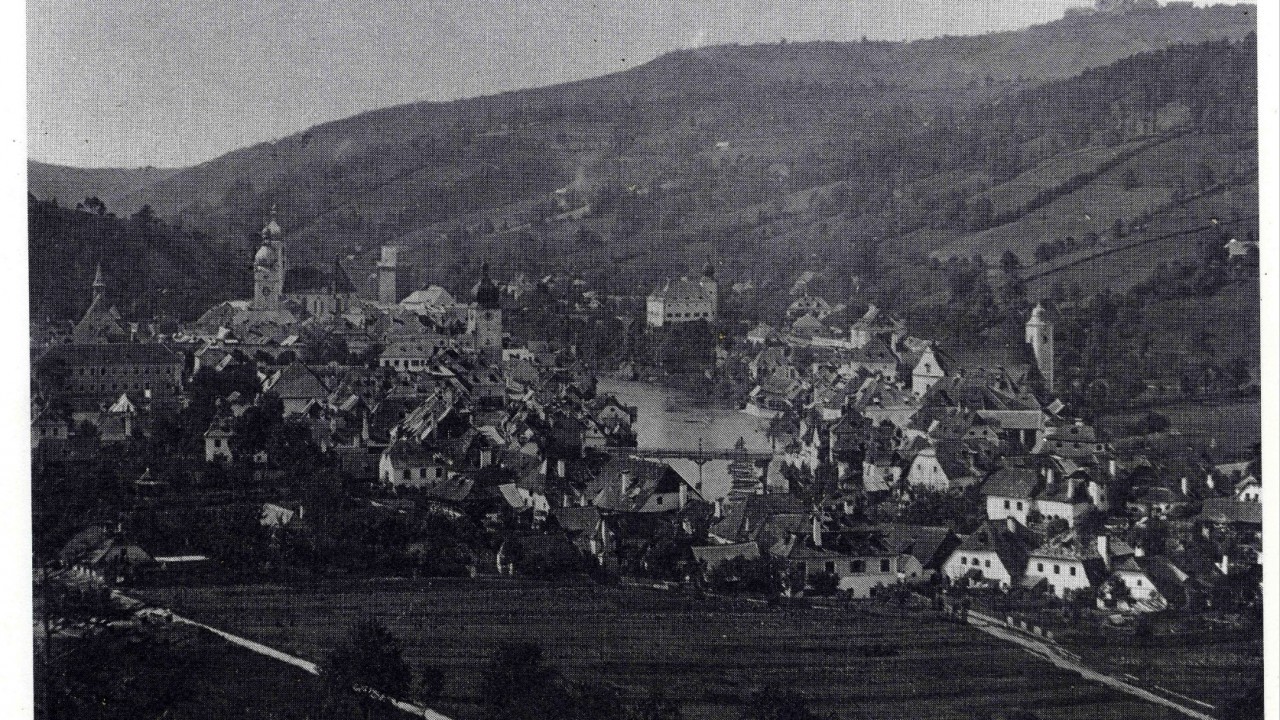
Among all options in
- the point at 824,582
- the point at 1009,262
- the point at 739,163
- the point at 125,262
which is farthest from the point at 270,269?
the point at 1009,262

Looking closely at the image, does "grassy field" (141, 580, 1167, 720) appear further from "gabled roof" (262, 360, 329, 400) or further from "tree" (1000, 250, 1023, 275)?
"tree" (1000, 250, 1023, 275)

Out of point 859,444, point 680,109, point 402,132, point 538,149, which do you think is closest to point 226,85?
point 402,132

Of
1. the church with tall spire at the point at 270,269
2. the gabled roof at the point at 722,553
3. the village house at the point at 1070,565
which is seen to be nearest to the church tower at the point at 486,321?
the church with tall spire at the point at 270,269

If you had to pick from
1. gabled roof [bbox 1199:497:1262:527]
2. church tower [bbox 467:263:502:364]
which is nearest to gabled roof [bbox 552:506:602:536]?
church tower [bbox 467:263:502:364]

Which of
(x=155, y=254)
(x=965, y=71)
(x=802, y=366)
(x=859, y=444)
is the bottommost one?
(x=859, y=444)

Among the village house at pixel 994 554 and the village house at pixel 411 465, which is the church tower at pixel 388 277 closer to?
the village house at pixel 411 465

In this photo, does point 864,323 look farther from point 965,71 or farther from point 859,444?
point 965,71
